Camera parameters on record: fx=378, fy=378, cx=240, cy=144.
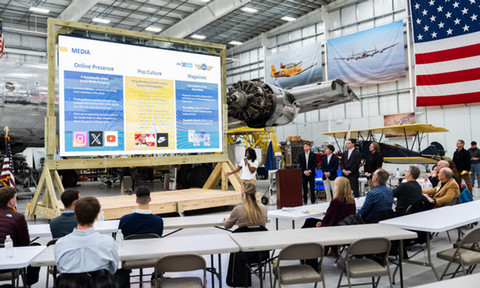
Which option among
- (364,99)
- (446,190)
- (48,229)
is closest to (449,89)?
(364,99)

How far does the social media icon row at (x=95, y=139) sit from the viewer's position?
6895 millimetres

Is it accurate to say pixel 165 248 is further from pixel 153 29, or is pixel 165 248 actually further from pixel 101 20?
pixel 153 29

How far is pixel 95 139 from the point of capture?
7.06 meters

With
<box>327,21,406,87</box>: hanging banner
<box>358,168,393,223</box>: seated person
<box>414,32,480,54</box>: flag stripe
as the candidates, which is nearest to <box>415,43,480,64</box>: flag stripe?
<box>414,32,480,54</box>: flag stripe

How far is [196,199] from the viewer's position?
728 centimetres

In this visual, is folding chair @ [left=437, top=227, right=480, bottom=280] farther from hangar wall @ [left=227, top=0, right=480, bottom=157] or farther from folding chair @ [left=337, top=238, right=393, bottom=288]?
hangar wall @ [left=227, top=0, right=480, bottom=157]

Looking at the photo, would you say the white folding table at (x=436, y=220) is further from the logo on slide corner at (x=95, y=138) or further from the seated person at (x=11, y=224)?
the logo on slide corner at (x=95, y=138)

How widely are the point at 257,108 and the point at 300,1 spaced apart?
569 inches

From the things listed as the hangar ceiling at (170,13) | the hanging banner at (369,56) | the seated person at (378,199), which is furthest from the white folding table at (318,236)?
the hanging banner at (369,56)

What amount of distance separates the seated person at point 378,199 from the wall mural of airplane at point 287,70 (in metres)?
17.5

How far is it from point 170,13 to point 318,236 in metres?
18.5

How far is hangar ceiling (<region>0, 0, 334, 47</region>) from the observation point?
56.9ft

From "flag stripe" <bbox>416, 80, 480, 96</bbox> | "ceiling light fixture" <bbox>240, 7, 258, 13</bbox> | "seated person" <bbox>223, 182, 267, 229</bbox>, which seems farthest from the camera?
"ceiling light fixture" <bbox>240, 7, 258, 13</bbox>

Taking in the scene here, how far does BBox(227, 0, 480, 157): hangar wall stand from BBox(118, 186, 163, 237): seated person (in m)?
15.9
